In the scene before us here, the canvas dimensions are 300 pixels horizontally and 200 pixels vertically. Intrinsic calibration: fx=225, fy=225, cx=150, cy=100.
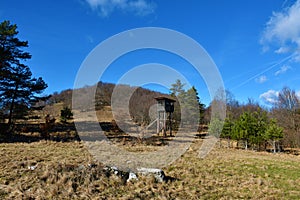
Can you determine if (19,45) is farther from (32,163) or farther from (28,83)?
(32,163)

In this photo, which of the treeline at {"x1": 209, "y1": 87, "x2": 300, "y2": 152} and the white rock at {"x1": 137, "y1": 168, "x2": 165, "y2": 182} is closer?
the white rock at {"x1": 137, "y1": 168, "x2": 165, "y2": 182}

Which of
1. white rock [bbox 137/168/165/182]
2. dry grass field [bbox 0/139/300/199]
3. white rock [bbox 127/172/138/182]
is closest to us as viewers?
dry grass field [bbox 0/139/300/199]

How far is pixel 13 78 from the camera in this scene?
18797mm

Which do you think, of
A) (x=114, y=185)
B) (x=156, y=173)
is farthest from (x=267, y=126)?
(x=114, y=185)

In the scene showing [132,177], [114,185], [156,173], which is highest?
[156,173]

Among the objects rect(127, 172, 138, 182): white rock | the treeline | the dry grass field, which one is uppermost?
the treeline

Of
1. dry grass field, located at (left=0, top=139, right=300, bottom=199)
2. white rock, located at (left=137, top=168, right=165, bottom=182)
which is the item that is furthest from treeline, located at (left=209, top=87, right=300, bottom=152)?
white rock, located at (left=137, top=168, right=165, bottom=182)

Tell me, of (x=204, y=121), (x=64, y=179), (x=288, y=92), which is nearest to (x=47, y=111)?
(x=204, y=121)

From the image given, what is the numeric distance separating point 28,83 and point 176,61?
13.7 m

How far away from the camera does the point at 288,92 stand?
3797cm

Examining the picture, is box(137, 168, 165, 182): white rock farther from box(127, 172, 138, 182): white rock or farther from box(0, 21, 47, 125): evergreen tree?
box(0, 21, 47, 125): evergreen tree

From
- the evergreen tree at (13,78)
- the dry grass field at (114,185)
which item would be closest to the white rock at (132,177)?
the dry grass field at (114,185)

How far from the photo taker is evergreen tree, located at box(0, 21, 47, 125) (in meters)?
18.4

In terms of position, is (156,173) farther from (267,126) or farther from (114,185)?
(267,126)
